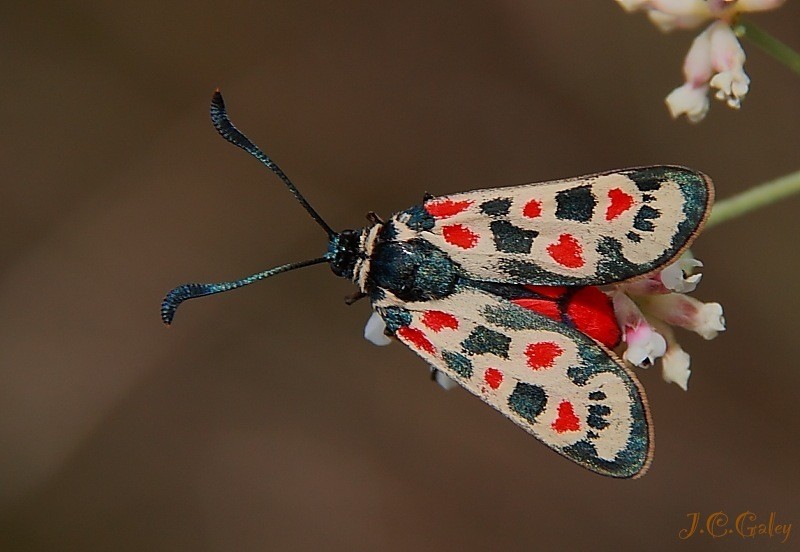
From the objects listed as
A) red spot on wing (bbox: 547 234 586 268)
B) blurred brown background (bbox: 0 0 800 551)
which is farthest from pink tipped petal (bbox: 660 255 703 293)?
blurred brown background (bbox: 0 0 800 551)

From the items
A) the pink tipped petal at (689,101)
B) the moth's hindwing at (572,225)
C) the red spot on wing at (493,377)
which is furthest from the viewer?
the pink tipped petal at (689,101)

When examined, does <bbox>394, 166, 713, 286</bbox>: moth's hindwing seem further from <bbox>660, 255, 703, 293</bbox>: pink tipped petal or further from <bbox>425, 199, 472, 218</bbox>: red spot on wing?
<bbox>660, 255, 703, 293</bbox>: pink tipped petal

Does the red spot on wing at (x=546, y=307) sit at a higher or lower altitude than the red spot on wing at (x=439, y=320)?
higher

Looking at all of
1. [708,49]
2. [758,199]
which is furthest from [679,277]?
[708,49]

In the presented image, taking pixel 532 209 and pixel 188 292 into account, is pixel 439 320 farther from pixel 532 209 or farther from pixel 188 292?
pixel 188 292

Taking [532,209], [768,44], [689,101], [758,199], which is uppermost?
[768,44]

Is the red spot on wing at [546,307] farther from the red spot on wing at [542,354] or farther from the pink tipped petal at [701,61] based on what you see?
the pink tipped petal at [701,61]

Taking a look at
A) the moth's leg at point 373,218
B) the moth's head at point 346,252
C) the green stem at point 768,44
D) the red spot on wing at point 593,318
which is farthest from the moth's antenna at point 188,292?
the green stem at point 768,44
